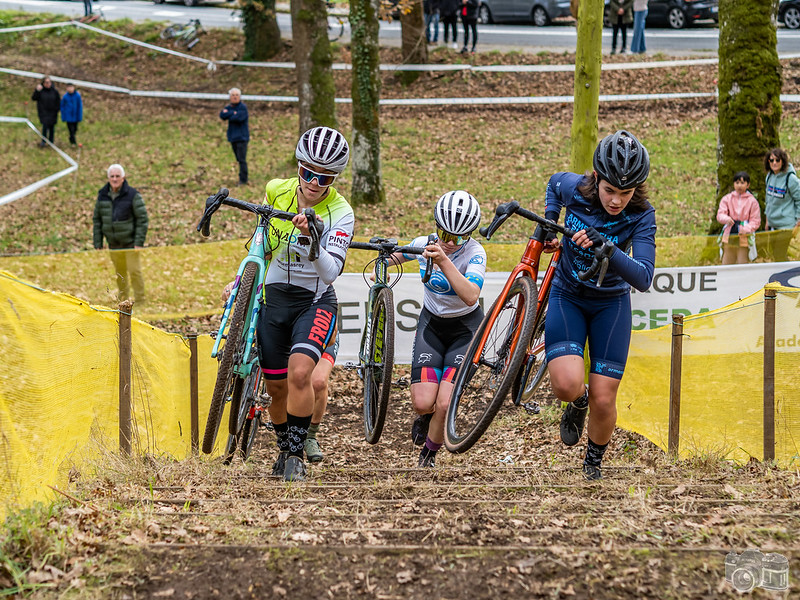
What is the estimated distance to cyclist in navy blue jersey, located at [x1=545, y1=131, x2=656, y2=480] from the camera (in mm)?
6109

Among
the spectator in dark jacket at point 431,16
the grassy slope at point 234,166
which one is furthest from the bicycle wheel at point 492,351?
the spectator in dark jacket at point 431,16

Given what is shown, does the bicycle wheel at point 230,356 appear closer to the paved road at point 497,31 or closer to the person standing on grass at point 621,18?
the person standing on grass at point 621,18

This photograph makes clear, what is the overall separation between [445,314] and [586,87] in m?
3.27

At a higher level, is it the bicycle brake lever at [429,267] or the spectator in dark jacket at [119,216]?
the bicycle brake lever at [429,267]

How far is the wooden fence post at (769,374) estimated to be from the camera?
6.79 m

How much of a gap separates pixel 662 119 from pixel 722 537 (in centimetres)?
1924

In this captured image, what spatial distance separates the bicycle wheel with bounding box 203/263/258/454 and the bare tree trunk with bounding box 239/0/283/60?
25291 mm

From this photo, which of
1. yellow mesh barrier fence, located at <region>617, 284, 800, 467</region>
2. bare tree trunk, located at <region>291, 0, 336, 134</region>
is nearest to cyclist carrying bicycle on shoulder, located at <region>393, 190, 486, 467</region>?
yellow mesh barrier fence, located at <region>617, 284, 800, 467</region>

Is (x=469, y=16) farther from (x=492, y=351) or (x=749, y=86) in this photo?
(x=492, y=351)

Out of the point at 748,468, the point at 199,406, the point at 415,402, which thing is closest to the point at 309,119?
the point at 199,406

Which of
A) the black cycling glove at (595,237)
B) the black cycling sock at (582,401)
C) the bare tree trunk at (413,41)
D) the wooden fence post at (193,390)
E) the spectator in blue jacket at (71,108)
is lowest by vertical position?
the wooden fence post at (193,390)

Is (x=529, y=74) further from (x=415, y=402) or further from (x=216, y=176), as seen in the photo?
(x=415, y=402)

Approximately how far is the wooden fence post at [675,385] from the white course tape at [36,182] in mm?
16162

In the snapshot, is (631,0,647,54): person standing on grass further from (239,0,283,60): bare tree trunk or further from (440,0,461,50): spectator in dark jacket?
(239,0,283,60): bare tree trunk
